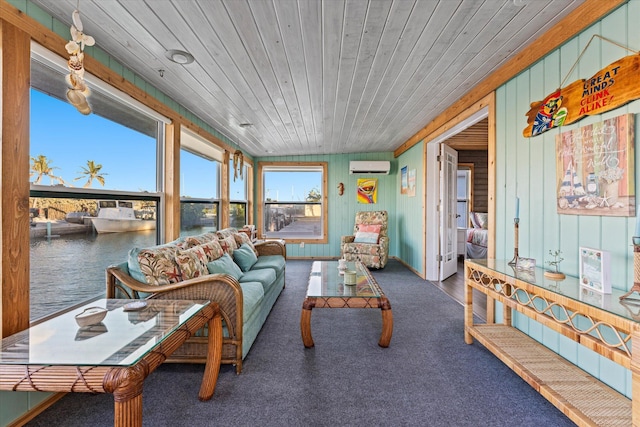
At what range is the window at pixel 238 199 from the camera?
15.9 feet

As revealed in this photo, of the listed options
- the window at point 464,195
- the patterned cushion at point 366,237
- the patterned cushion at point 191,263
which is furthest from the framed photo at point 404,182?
the patterned cushion at point 191,263

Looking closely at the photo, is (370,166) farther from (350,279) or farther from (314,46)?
(314,46)

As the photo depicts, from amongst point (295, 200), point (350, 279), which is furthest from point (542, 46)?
point (295, 200)

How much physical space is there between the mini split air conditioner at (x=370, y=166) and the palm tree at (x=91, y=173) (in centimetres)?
432

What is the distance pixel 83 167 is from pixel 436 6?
2650 millimetres

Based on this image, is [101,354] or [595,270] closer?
[101,354]

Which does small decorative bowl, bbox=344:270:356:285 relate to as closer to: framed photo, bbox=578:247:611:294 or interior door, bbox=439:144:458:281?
framed photo, bbox=578:247:611:294

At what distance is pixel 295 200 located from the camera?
615cm

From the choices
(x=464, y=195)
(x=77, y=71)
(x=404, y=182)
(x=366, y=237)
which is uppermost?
(x=77, y=71)

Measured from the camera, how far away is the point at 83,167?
204 centimetres

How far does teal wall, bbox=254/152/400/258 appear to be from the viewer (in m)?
5.86

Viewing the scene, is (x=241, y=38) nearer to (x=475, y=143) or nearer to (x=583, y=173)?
(x=583, y=173)

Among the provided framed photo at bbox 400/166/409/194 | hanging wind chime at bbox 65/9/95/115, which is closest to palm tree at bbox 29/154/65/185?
hanging wind chime at bbox 65/9/95/115

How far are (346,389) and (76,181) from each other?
240 cm
